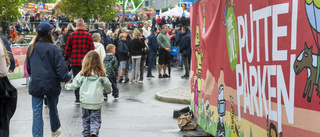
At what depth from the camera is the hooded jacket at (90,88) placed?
8062mm

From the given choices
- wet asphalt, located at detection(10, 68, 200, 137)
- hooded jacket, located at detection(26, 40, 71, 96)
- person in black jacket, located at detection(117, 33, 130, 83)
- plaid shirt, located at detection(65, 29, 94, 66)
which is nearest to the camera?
hooded jacket, located at detection(26, 40, 71, 96)

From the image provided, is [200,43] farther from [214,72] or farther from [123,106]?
[123,106]

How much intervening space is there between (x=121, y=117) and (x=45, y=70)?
323cm

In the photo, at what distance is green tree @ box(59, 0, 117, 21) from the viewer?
32.6m

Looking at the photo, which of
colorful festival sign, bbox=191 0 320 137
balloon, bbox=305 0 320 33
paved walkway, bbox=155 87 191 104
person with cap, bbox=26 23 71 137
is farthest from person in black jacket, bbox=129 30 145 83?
balloon, bbox=305 0 320 33

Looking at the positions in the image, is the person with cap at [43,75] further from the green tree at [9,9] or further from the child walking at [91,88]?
the green tree at [9,9]

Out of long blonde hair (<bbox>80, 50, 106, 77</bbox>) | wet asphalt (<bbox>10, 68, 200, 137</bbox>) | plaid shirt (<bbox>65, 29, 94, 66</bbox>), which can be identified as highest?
plaid shirt (<bbox>65, 29, 94, 66</bbox>)

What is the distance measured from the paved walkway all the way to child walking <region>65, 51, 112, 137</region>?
4.74m

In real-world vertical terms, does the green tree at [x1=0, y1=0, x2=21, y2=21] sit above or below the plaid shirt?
above

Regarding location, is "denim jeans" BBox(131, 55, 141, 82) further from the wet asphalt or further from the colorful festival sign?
the colorful festival sign

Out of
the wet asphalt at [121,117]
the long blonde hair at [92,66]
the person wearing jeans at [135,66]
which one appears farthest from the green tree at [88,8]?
the long blonde hair at [92,66]

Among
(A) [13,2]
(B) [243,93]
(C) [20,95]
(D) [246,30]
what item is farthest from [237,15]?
(A) [13,2]

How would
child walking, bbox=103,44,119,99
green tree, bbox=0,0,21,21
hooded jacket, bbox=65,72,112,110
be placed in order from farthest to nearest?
green tree, bbox=0,0,21,21 < child walking, bbox=103,44,119,99 < hooded jacket, bbox=65,72,112,110

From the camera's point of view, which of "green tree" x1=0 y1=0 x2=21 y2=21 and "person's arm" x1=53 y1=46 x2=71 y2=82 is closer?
"person's arm" x1=53 y1=46 x2=71 y2=82
